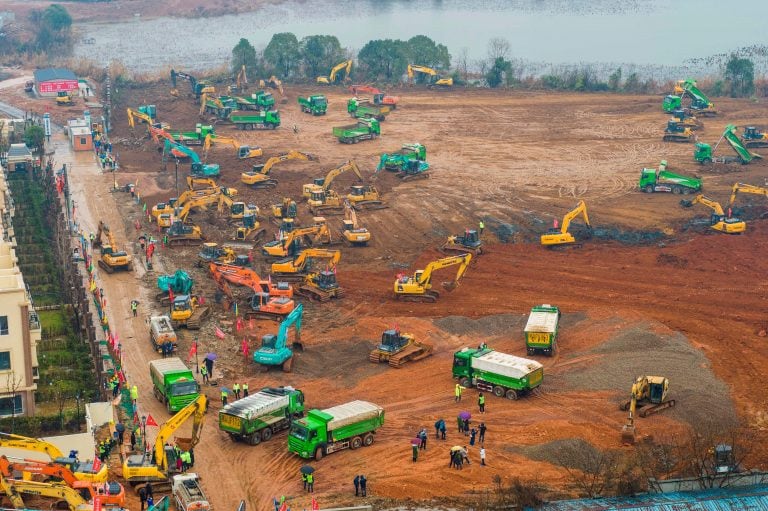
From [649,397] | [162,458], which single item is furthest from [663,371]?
[162,458]

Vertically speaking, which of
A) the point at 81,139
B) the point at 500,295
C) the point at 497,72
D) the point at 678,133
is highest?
the point at 497,72

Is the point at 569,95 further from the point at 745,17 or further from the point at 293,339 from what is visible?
the point at 745,17

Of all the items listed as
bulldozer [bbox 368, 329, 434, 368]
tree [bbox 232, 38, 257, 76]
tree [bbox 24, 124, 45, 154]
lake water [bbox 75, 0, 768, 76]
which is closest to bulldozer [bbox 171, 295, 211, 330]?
bulldozer [bbox 368, 329, 434, 368]

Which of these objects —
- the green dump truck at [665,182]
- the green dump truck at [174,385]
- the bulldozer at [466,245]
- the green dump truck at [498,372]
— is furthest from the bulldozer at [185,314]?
the green dump truck at [665,182]

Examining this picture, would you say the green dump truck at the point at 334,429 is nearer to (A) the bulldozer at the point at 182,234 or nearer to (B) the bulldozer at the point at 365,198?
(A) the bulldozer at the point at 182,234

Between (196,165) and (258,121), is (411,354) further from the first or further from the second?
(258,121)

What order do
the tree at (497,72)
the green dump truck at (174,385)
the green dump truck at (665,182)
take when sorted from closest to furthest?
the green dump truck at (174,385) < the green dump truck at (665,182) < the tree at (497,72)
